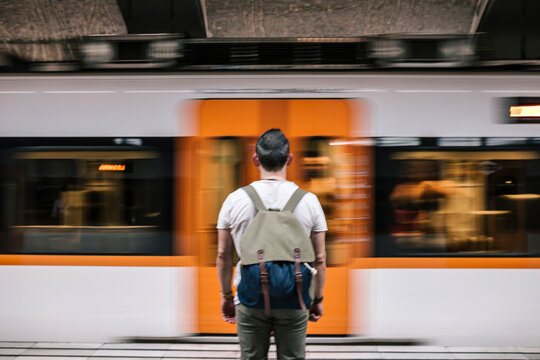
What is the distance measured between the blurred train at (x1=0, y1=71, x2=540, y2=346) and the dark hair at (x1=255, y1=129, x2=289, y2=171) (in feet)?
5.81

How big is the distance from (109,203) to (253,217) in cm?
227

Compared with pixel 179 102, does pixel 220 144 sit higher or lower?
lower

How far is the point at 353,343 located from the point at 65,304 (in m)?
2.53

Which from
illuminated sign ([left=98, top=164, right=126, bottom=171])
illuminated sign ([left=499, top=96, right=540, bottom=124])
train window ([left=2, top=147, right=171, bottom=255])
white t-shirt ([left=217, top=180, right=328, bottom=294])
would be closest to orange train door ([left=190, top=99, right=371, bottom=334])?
train window ([left=2, top=147, right=171, bottom=255])

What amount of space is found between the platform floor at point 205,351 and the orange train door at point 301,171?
0.64 feet

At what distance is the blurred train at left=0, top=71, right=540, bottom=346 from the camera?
386 cm

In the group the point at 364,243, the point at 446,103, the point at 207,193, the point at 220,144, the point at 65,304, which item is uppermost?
the point at 446,103

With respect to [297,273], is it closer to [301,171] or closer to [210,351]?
[301,171]

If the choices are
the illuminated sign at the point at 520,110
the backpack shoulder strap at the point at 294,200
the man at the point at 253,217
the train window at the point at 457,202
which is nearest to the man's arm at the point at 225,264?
the man at the point at 253,217

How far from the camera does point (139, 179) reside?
12.9 feet

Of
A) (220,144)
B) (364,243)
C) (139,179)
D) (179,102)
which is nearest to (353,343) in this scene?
(364,243)

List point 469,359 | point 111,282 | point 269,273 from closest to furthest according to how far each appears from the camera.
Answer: point 269,273 → point 469,359 → point 111,282

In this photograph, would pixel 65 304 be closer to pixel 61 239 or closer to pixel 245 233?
pixel 61 239

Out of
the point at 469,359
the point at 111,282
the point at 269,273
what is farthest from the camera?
the point at 111,282
